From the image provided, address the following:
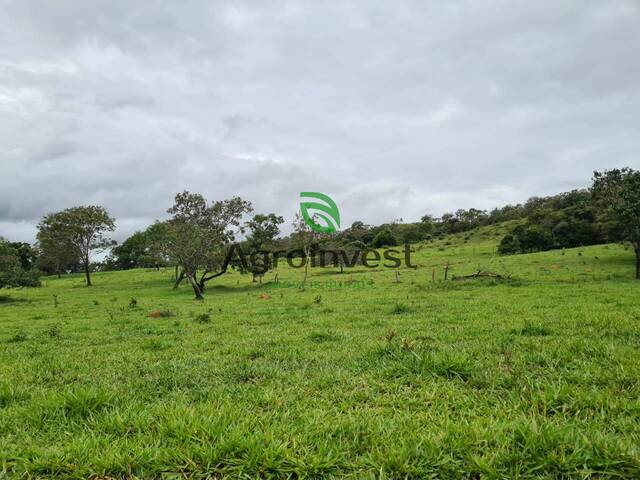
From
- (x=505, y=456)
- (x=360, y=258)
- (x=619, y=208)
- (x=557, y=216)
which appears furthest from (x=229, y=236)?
(x=557, y=216)

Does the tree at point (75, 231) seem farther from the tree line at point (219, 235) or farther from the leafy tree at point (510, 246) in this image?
the leafy tree at point (510, 246)

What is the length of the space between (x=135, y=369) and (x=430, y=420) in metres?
5.70

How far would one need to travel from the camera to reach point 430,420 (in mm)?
4508

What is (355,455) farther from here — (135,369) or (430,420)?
(135,369)

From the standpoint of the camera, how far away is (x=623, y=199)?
2906cm

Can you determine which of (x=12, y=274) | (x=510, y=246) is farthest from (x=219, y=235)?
(x=510, y=246)

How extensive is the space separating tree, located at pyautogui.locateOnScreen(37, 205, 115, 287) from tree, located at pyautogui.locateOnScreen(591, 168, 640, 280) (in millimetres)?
61872

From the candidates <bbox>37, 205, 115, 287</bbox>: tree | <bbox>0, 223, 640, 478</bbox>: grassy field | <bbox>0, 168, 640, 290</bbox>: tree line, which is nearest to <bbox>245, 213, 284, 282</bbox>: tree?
<bbox>0, 168, 640, 290</bbox>: tree line

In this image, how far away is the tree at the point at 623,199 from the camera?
92.3 feet

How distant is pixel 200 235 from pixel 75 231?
3054cm

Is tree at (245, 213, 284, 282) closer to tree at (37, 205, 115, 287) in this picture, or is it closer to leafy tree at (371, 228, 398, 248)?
tree at (37, 205, 115, 287)

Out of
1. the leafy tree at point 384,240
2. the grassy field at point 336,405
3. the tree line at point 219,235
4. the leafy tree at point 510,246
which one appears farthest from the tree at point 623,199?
the leafy tree at point 384,240

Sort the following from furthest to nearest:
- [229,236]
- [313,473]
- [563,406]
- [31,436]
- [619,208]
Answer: [229,236]
[619,208]
[563,406]
[31,436]
[313,473]

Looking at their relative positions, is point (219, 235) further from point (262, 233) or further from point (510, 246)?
point (510, 246)
